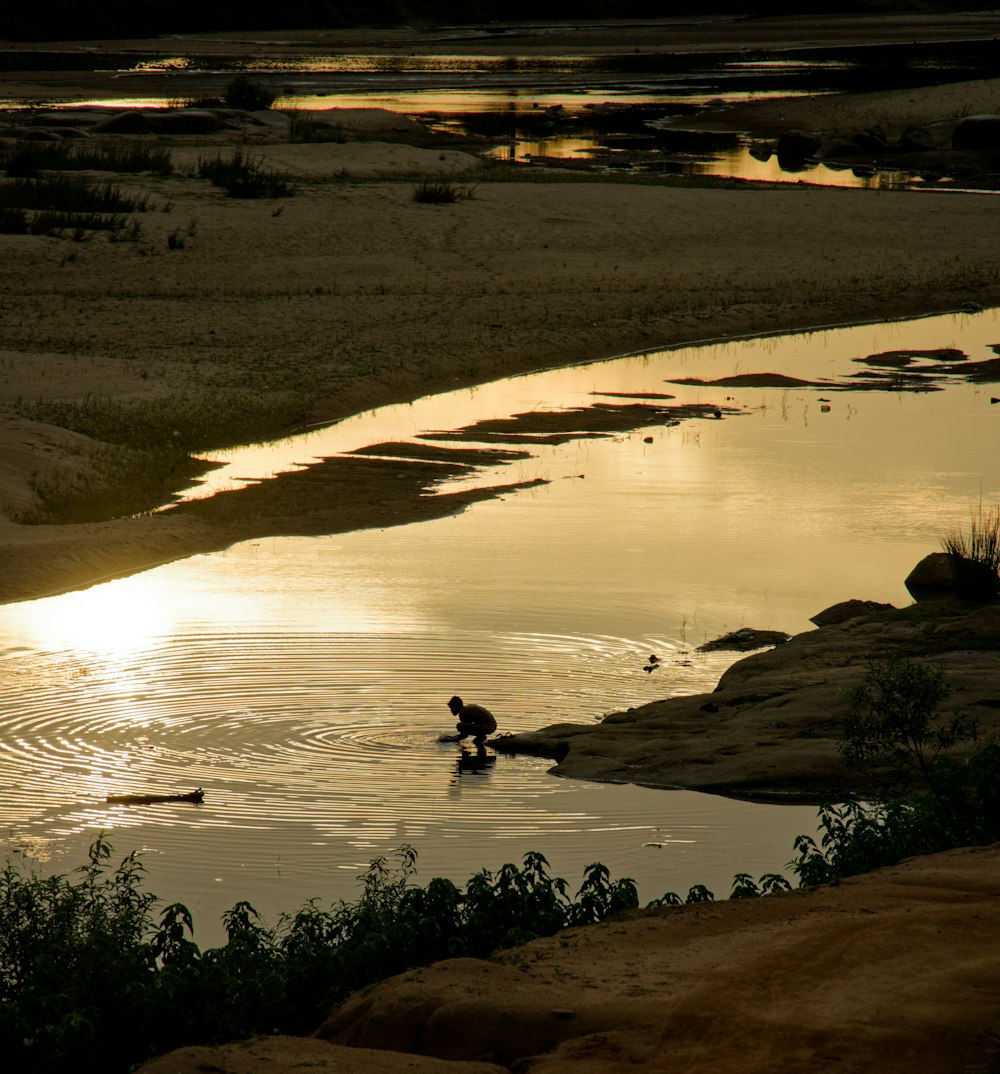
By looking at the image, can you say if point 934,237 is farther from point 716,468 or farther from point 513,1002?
point 513,1002

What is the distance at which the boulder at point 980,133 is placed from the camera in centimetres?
4441

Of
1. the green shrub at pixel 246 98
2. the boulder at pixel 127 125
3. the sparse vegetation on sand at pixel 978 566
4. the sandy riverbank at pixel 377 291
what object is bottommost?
the sparse vegetation on sand at pixel 978 566

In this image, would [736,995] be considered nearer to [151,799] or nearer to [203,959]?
[203,959]

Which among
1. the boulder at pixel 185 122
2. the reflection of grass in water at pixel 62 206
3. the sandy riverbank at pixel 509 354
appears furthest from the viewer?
the boulder at pixel 185 122

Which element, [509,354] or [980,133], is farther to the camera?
[980,133]

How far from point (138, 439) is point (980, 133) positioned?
111ft

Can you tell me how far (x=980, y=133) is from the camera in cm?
4453

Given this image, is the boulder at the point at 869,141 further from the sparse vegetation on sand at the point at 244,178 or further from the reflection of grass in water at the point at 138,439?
the reflection of grass in water at the point at 138,439

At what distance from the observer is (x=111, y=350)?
68.1ft

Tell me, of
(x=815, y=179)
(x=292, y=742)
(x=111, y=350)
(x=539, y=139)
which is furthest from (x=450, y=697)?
(x=539, y=139)

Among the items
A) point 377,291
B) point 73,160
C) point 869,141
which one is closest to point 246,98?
point 73,160

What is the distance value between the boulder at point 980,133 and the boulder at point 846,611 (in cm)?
3533

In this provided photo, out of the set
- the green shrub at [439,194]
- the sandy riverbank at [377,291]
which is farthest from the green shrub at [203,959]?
the green shrub at [439,194]

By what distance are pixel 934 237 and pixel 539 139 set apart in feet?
63.7
